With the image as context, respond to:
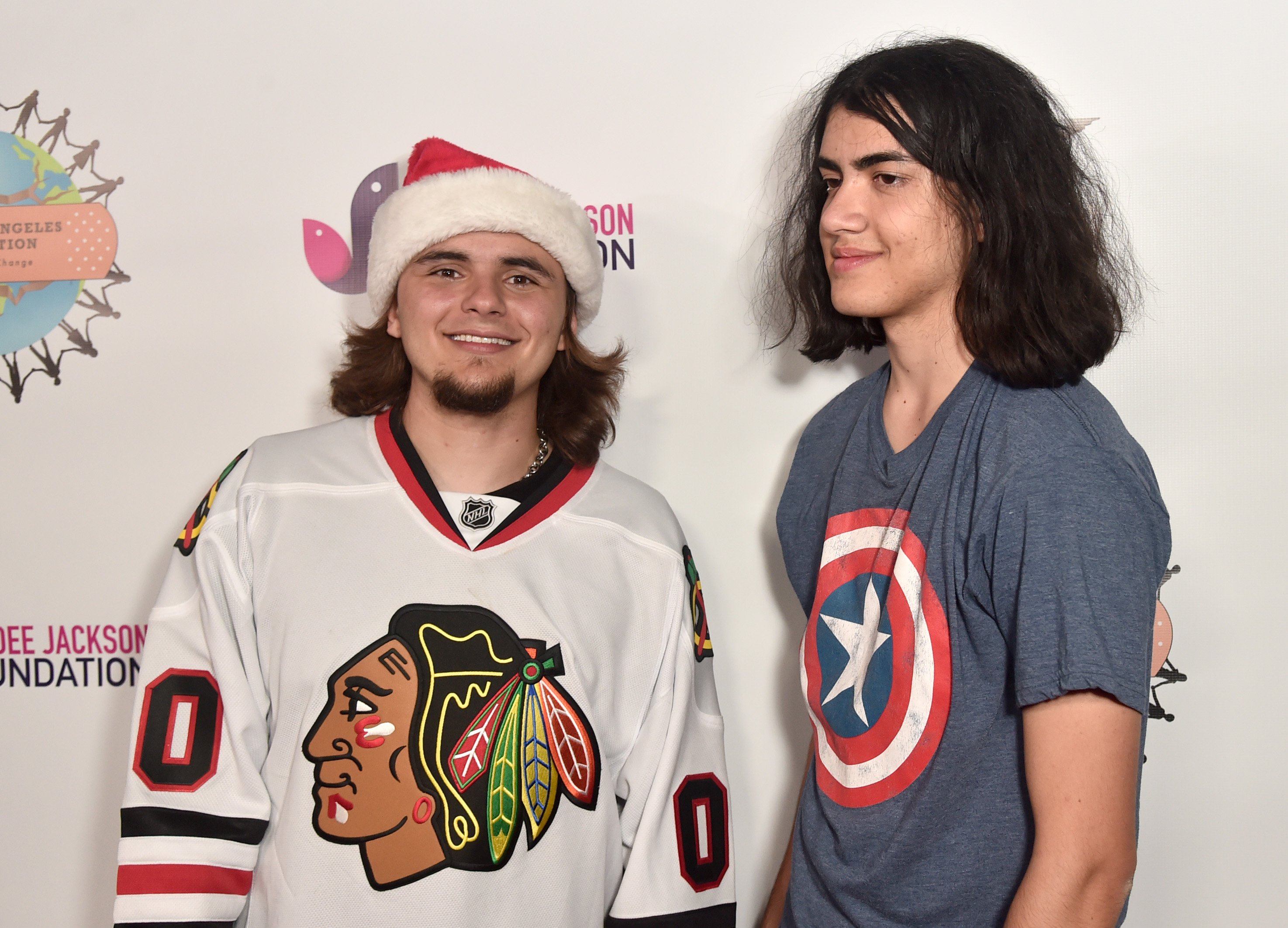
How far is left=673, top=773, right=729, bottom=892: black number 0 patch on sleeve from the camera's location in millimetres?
1293

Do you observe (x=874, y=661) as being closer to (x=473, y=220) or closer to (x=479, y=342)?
(x=479, y=342)

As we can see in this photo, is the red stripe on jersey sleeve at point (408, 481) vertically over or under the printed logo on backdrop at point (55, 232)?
under

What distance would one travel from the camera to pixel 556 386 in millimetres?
1497

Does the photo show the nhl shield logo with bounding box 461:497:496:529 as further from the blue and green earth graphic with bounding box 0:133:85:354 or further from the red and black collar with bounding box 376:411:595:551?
the blue and green earth graphic with bounding box 0:133:85:354

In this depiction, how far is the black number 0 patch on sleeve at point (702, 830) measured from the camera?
129 centimetres

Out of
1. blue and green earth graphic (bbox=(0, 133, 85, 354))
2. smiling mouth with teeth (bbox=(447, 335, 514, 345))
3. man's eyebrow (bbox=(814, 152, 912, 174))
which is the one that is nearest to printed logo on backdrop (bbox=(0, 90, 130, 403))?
blue and green earth graphic (bbox=(0, 133, 85, 354))

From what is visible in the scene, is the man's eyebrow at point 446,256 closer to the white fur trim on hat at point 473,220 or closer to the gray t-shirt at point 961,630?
the white fur trim on hat at point 473,220

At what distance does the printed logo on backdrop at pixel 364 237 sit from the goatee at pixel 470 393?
1.30 ft

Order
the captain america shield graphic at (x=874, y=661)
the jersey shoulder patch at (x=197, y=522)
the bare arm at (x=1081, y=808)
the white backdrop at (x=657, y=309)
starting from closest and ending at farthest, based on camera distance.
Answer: the bare arm at (x=1081, y=808) < the captain america shield graphic at (x=874, y=661) < the jersey shoulder patch at (x=197, y=522) < the white backdrop at (x=657, y=309)

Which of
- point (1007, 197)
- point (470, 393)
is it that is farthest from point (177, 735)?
point (1007, 197)

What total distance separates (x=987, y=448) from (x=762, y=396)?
0.64 metres

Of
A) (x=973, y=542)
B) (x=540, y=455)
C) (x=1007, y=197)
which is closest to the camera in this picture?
(x=973, y=542)

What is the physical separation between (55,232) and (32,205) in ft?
0.20

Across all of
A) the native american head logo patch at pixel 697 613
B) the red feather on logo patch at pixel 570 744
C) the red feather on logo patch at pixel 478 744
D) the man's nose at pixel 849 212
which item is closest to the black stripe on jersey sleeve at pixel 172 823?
the red feather on logo patch at pixel 478 744
